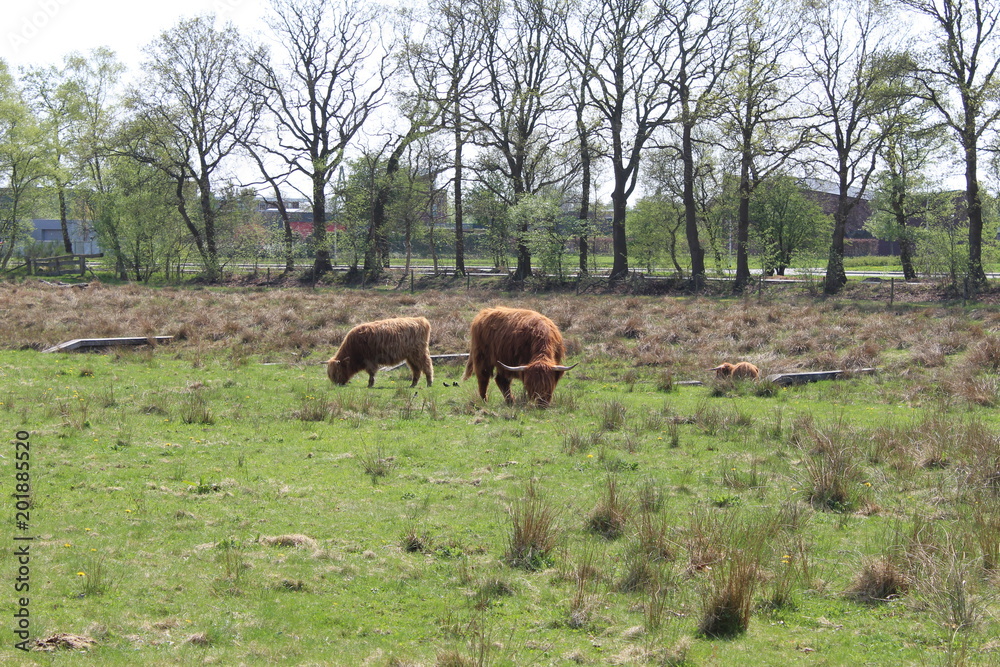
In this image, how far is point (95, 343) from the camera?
63.7 ft

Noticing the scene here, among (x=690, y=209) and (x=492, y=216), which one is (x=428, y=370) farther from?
(x=492, y=216)

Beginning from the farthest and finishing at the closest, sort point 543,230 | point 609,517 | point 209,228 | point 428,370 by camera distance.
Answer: point 209,228 < point 543,230 < point 428,370 < point 609,517

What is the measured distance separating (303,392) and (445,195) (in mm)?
39470

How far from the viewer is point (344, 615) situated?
17.8 feet

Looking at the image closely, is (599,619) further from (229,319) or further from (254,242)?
(254,242)

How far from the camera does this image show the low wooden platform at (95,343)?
19022 millimetres

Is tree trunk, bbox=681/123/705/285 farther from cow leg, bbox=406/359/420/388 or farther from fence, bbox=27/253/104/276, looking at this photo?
fence, bbox=27/253/104/276

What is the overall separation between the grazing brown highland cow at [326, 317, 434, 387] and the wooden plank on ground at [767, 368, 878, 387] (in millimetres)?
6937

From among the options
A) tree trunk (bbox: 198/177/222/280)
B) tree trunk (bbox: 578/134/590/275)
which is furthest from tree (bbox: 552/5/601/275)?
tree trunk (bbox: 198/177/222/280)

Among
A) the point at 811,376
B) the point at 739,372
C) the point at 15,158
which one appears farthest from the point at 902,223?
the point at 15,158

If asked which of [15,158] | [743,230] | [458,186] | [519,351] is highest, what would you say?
[15,158]

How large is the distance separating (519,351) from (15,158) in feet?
168

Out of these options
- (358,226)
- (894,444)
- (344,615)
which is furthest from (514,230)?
(344,615)

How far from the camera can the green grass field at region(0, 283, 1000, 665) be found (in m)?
5.05
